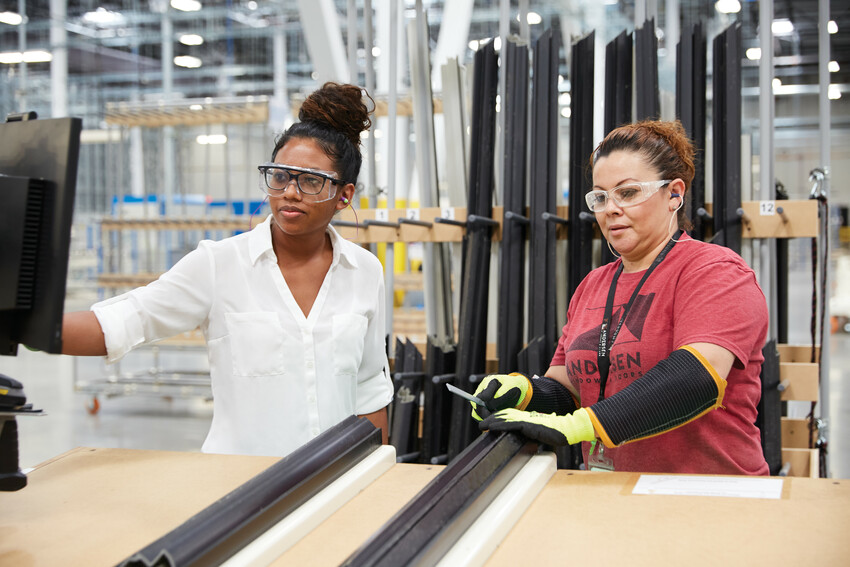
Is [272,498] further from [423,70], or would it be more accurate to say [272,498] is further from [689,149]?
[423,70]

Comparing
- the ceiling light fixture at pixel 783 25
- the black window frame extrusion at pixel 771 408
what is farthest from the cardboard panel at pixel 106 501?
the ceiling light fixture at pixel 783 25

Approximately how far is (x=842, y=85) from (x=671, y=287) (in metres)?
17.8

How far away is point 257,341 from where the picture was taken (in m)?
A: 1.70

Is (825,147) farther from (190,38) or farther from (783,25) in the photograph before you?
(190,38)

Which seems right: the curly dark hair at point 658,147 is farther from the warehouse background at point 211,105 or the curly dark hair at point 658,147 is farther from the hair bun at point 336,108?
the warehouse background at point 211,105

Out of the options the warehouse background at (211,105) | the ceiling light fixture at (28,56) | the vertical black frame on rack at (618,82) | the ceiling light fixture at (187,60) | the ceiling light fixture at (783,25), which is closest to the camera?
the vertical black frame on rack at (618,82)

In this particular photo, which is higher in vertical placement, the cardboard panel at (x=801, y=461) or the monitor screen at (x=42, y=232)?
the monitor screen at (x=42, y=232)

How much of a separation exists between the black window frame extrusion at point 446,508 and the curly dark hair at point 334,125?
80cm

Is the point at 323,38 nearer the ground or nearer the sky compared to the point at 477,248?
nearer the sky

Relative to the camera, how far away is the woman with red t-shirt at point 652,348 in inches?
54.3

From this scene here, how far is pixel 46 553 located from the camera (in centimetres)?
112

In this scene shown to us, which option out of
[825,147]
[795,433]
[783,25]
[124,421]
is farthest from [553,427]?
[783,25]

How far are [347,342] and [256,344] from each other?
0.69ft

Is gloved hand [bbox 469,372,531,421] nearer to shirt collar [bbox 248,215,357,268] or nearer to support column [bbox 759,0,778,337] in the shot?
shirt collar [bbox 248,215,357,268]
